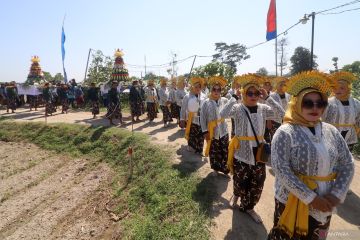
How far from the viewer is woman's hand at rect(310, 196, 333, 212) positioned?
2.80m

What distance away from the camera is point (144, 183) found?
7.60 metres

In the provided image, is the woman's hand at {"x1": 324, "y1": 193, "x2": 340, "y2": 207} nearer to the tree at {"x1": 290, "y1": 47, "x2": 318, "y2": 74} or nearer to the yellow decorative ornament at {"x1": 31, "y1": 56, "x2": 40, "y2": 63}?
the yellow decorative ornament at {"x1": 31, "y1": 56, "x2": 40, "y2": 63}

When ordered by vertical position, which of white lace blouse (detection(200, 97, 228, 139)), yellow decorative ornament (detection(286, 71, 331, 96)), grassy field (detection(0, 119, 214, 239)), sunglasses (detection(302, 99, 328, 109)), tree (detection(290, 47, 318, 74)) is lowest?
grassy field (detection(0, 119, 214, 239))

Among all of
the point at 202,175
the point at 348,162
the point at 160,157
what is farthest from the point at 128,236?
the point at 348,162

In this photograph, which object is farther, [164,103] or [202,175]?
[164,103]

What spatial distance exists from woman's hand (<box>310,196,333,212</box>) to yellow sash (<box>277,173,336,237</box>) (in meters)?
0.14

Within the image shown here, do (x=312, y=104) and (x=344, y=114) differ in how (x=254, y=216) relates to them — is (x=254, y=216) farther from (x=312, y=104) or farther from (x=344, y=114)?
(x=312, y=104)

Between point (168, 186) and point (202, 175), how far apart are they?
0.75 m

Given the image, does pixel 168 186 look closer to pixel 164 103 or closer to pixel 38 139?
pixel 164 103

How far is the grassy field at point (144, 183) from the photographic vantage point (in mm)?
5340

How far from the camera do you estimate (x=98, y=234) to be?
20.9 ft

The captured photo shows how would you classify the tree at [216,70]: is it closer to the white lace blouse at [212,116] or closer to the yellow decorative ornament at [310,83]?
the white lace blouse at [212,116]

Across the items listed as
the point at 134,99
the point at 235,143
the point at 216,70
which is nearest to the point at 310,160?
the point at 235,143

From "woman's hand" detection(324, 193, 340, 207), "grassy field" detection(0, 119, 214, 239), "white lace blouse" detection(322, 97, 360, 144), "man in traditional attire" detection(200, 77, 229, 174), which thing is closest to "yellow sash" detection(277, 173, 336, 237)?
"woman's hand" detection(324, 193, 340, 207)
